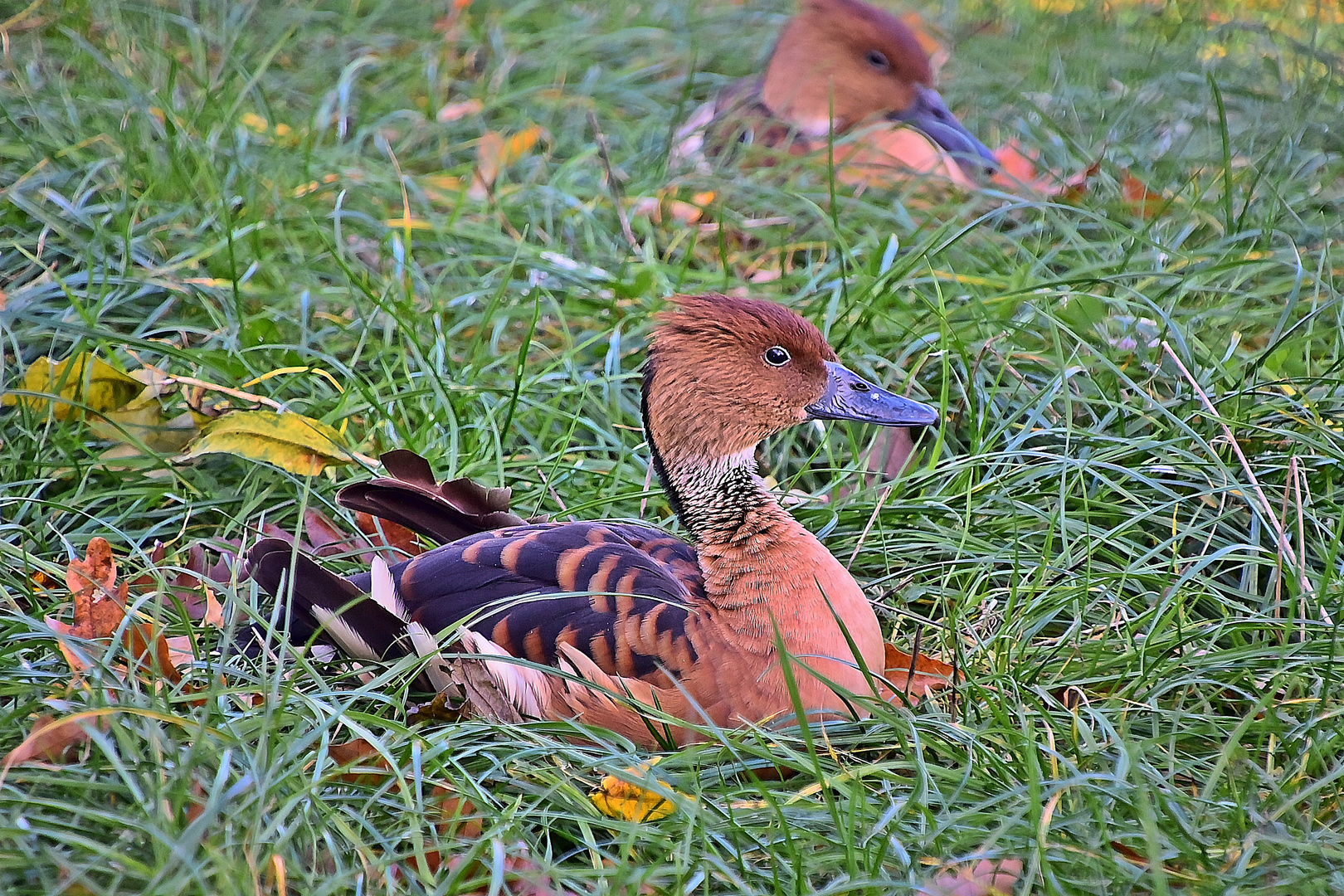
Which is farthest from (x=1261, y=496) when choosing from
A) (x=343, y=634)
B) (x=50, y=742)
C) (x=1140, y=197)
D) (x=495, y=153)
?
(x=495, y=153)

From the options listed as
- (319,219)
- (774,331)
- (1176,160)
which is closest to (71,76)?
(319,219)

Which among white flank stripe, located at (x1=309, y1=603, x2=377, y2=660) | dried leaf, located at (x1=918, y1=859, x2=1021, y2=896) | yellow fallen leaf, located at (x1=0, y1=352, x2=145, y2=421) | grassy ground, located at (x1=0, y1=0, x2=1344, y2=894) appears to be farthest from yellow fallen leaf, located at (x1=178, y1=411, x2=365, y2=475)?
dried leaf, located at (x1=918, y1=859, x2=1021, y2=896)

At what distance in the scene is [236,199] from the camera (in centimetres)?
422

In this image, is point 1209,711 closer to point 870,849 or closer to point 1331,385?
point 870,849

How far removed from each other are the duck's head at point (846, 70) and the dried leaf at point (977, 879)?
153 inches

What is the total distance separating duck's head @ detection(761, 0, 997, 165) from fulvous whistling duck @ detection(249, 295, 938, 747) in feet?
9.07

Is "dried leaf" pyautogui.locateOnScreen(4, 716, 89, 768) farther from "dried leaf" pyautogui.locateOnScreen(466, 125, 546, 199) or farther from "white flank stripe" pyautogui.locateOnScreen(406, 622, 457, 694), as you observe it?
"dried leaf" pyautogui.locateOnScreen(466, 125, 546, 199)

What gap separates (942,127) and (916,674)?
3019 millimetres

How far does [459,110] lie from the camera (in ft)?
16.9

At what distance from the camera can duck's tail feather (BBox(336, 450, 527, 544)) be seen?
110 inches

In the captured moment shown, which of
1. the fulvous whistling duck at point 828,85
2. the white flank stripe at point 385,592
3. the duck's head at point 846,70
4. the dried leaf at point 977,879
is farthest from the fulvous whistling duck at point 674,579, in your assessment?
the duck's head at point 846,70

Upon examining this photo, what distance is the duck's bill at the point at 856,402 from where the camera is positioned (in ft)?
9.43

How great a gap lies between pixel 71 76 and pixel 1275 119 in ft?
15.2

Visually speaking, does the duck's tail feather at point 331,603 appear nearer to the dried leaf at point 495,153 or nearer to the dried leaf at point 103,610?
the dried leaf at point 103,610
